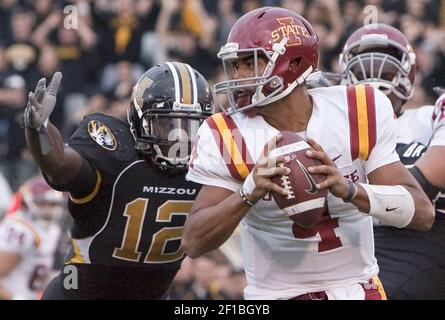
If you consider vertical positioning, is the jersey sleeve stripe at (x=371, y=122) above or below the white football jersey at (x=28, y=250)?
above

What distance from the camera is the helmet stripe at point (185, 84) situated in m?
4.90

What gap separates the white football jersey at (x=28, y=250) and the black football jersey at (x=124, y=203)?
2.30m

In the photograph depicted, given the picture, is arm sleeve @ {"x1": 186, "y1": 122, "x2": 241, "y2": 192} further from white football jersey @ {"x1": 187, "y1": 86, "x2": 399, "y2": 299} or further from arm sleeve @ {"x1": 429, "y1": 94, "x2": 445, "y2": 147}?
arm sleeve @ {"x1": 429, "y1": 94, "x2": 445, "y2": 147}

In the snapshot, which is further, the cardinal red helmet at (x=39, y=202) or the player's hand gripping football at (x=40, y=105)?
the cardinal red helmet at (x=39, y=202)

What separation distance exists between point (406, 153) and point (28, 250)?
3.13 meters

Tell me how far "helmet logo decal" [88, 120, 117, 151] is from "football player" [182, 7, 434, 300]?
0.81 meters

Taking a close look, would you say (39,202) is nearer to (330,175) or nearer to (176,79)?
(176,79)

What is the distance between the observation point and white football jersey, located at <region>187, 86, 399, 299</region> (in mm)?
4094

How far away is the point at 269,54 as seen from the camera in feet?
13.6

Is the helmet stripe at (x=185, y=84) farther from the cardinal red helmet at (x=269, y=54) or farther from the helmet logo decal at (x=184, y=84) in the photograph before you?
the cardinal red helmet at (x=269, y=54)

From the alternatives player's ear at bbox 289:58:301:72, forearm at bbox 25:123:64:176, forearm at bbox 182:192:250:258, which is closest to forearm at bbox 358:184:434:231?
forearm at bbox 182:192:250:258

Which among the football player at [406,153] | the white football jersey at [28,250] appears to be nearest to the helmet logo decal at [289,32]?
Result: the football player at [406,153]

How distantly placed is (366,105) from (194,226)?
0.77 metres

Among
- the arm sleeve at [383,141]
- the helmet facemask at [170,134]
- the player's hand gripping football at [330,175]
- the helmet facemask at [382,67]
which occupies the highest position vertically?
the helmet facemask at [382,67]
